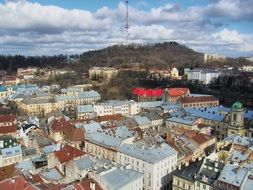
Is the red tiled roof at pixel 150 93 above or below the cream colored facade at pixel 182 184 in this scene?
above

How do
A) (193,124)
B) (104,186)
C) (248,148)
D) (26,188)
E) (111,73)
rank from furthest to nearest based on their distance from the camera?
1. (111,73)
2. (193,124)
3. (248,148)
4. (104,186)
5. (26,188)

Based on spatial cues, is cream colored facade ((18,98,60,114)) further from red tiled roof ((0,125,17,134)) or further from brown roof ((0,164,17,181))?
brown roof ((0,164,17,181))

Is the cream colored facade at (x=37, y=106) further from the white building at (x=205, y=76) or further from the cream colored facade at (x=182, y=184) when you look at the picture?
the white building at (x=205, y=76)

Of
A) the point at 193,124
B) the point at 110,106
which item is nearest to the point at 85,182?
the point at 193,124

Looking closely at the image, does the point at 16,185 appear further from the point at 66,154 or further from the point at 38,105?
the point at 38,105

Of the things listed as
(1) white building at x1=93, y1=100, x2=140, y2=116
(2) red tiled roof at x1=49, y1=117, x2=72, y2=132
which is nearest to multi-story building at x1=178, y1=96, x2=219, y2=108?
(1) white building at x1=93, y1=100, x2=140, y2=116

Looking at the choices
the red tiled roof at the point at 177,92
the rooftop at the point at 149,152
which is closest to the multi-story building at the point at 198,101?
the red tiled roof at the point at 177,92

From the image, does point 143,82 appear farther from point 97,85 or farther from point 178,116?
point 178,116
